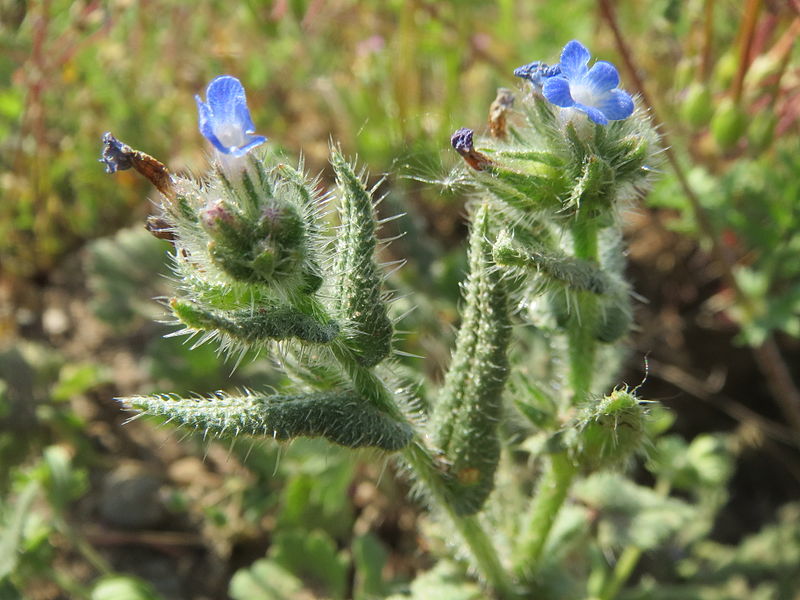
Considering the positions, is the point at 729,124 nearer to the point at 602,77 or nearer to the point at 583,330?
the point at 583,330

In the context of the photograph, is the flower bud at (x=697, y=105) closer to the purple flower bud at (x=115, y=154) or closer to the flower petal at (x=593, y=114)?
the flower petal at (x=593, y=114)

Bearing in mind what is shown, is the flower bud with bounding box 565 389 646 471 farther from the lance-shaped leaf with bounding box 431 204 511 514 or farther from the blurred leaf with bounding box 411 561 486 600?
the blurred leaf with bounding box 411 561 486 600

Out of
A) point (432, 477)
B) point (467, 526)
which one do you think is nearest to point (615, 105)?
point (432, 477)

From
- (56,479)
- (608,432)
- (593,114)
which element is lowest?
(608,432)

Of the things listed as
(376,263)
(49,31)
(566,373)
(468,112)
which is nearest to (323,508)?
(566,373)

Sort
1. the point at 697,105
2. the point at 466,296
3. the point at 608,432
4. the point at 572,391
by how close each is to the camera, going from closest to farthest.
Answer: the point at 608,432
the point at 466,296
the point at 572,391
the point at 697,105

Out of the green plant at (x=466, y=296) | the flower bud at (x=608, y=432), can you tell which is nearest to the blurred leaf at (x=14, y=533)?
the green plant at (x=466, y=296)

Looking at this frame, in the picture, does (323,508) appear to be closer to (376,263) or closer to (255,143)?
(376,263)

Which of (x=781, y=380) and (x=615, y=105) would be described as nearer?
(x=615, y=105)
